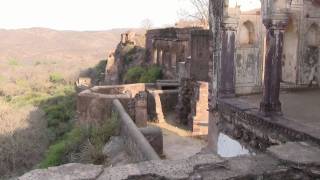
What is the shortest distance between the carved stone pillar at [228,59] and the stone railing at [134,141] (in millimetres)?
1758

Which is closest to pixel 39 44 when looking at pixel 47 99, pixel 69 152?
pixel 47 99

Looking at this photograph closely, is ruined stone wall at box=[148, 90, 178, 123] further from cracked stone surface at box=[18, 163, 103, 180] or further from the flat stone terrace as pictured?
cracked stone surface at box=[18, 163, 103, 180]

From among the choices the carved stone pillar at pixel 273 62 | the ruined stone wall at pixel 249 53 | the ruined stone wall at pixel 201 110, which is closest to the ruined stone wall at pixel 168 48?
the ruined stone wall at pixel 201 110

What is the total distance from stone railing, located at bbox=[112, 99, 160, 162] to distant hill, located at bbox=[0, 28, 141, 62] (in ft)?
202

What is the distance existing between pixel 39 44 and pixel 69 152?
8231 centimetres

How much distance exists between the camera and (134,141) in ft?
32.3

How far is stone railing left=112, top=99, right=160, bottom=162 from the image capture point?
27.7 feet

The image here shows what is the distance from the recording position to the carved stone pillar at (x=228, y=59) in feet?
27.8

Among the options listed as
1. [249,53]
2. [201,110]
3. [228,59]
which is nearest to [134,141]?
[228,59]

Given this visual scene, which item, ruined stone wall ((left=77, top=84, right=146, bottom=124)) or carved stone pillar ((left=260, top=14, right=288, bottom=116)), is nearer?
carved stone pillar ((left=260, top=14, right=288, bottom=116))

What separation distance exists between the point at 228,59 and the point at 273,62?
1.76 metres

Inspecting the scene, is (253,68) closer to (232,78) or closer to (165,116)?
(232,78)

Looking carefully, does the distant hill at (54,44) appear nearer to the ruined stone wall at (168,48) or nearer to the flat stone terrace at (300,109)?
the ruined stone wall at (168,48)

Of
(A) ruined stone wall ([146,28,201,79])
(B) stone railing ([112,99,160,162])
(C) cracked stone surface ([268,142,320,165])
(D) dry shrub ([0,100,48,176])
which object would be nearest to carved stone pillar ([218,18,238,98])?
(B) stone railing ([112,99,160,162])
